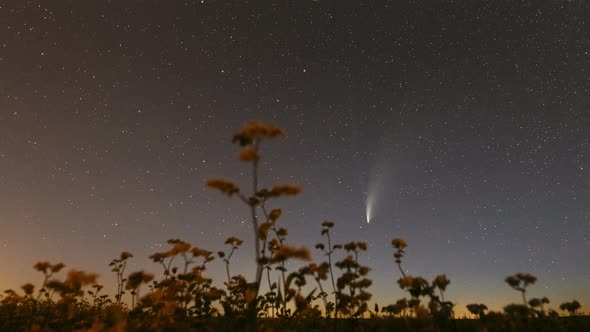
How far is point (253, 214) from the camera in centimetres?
543

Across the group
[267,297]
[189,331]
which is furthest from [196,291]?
[189,331]

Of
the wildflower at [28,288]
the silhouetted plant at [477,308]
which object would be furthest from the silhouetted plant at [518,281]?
the wildflower at [28,288]

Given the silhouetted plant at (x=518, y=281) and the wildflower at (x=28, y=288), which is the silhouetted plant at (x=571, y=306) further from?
the wildflower at (x=28, y=288)

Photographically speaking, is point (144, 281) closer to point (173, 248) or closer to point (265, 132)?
point (173, 248)

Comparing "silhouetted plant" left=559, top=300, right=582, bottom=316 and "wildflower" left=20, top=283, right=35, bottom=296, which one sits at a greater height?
"wildflower" left=20, top=283, right=35, bottom=296

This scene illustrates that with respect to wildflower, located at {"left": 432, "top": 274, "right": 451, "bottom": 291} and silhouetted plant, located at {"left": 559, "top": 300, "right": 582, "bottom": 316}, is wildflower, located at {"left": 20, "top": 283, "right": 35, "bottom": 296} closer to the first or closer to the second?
wildflower, located at {"left": 432, "top": 274, "right": 451, "bottom": 291}

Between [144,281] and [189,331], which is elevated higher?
[144,281]

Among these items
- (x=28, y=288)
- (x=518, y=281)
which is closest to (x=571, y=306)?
(x=518, y=281)

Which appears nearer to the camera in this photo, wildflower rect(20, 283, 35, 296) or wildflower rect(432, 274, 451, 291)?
wildflower rect(432, 274, 451, 291)

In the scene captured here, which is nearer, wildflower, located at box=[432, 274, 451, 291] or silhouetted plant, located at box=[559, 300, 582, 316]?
wildflower, located at box=[432, 274, 451, 291]

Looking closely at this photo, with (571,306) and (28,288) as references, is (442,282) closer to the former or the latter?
(571,306)

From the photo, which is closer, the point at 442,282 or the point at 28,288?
the point at 442,282

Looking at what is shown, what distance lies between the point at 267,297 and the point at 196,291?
77.3 inches

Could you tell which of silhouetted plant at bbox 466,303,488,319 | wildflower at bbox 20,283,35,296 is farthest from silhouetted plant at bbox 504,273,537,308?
wildflower at bbox 20,283,35,296
